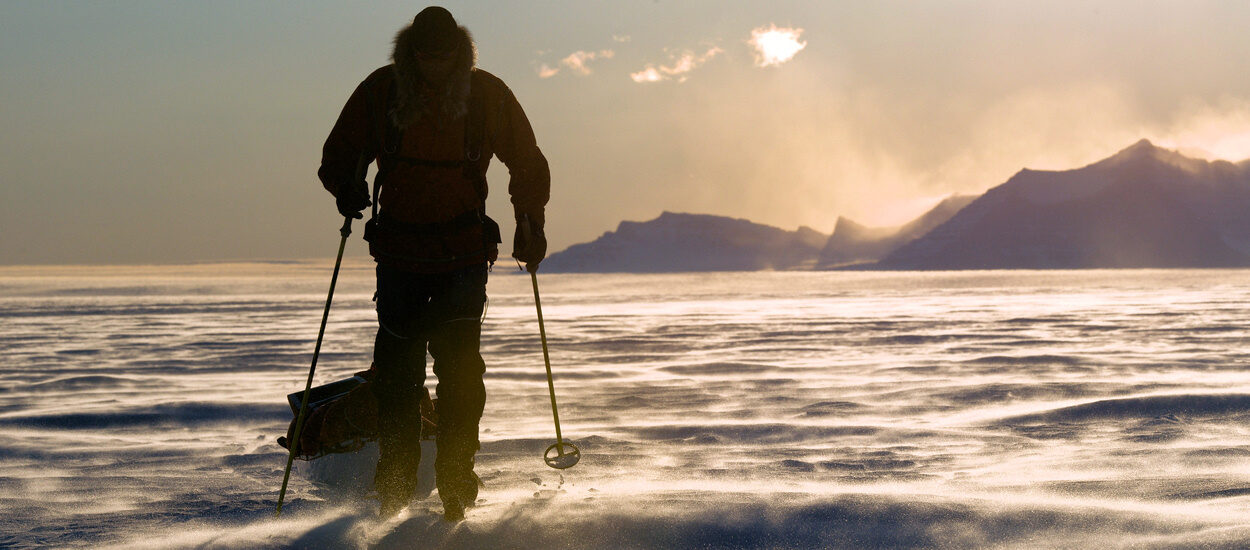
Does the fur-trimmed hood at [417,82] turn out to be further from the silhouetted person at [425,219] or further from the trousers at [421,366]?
the trousers at [421,366]

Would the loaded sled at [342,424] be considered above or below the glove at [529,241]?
below

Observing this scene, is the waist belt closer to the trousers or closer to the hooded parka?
the hooded parka

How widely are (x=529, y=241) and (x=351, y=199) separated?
671 mm

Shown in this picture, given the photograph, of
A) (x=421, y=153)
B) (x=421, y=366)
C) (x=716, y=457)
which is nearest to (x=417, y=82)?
(x=421, y=153)

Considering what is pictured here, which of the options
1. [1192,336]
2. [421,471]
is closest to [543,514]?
[421,471]

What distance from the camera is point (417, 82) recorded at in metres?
3.30

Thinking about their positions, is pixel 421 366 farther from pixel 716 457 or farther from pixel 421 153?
pixel 716 457

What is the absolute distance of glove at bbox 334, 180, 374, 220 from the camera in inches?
132

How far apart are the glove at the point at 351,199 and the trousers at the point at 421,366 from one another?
231mm

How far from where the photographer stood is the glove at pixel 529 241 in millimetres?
3504

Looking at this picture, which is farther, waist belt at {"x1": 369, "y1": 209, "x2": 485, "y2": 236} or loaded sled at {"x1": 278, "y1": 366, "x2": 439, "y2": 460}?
loaded sled at {"x1": 278, "y1": 366, "x2": 439, "y2": 460}

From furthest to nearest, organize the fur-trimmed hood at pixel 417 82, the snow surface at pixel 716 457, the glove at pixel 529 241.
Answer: the glove at pixel 529 241 → the fur-trimmed hood at pixel 417 82 → the snow surface at pixel 716 457

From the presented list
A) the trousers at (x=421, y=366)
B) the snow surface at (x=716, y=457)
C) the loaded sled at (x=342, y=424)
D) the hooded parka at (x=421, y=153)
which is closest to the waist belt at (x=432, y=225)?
the hooded parka at (x=421, y=153)

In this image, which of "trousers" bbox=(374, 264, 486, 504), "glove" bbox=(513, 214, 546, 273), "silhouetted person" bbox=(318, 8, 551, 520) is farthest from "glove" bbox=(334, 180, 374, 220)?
"glove" bbox=(513, 214, 546, 273)
